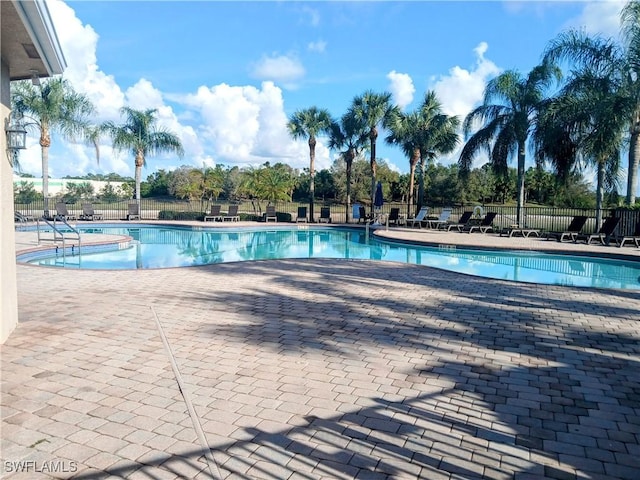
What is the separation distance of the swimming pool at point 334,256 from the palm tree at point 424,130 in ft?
22.4

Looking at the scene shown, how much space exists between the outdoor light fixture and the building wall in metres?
0.05

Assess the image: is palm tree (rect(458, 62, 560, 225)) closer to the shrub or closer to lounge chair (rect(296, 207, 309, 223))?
lounge chair (rect(296, 207, 309, 223))

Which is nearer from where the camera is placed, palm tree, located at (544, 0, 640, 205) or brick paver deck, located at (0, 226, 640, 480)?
brick paver deck, located at (0, 226, 640, 480)

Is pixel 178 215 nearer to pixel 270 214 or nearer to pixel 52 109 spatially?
pixel 270 214

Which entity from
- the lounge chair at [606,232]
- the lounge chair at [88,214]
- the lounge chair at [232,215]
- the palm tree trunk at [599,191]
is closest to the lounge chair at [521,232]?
the palm tree trunk at [599,191]

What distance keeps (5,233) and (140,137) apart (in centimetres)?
2349

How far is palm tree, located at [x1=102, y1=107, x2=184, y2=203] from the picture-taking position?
1000 inches

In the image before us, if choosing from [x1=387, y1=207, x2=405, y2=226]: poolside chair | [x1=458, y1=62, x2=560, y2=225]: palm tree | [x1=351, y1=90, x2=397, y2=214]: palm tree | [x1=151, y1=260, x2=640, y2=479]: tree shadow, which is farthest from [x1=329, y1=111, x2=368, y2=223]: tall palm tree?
[x1=151, y1=260, x2=640, y2=479]: tree shadow

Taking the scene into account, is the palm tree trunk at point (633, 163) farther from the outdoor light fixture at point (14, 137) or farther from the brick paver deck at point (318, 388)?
the outdoor light fixture at point (14, 137)

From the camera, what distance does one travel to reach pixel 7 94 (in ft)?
14.7

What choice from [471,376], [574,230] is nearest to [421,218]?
[574,230]

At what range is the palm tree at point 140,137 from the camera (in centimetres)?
2539

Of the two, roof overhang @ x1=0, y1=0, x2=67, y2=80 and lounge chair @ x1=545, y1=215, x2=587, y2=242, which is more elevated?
roof overhang @ x1=0, y1=0, x2=67, y2=80

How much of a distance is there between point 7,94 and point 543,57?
59.8ft
